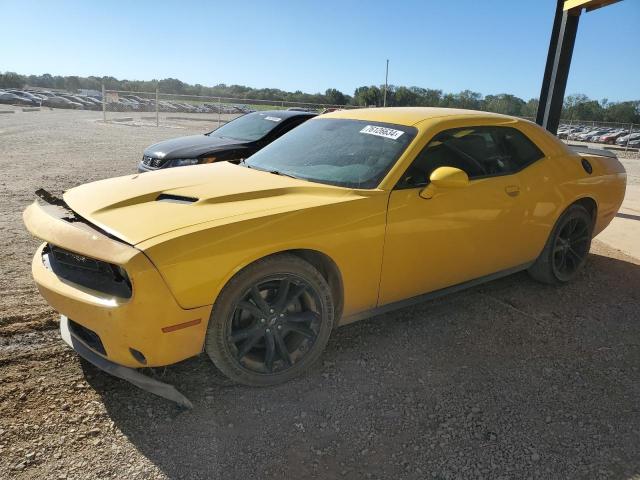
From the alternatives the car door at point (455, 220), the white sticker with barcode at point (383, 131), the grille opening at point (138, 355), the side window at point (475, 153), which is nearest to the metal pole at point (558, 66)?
the side window at point (475, 153)

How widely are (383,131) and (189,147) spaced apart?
450cm

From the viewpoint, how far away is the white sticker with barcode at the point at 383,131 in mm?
3296

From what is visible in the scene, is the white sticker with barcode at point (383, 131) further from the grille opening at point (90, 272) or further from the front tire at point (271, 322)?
the grille opening at point (90, 272)

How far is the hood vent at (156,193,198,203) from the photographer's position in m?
2.73

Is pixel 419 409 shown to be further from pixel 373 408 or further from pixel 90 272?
pixel 90 272

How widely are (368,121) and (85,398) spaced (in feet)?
8.47

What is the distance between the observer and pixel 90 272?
2.41m

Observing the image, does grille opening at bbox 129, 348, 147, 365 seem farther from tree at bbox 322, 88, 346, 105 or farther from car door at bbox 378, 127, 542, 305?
tree at bbox 322, 88, 346, 105

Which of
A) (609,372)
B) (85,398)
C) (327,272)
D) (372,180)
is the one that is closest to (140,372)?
(85,398)

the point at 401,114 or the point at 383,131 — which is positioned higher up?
the point at 401,114

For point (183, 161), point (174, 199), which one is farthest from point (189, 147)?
point (174, 199)

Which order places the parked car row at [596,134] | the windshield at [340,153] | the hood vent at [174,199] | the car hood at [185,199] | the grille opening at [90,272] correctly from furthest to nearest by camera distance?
1. the parked car row at [596,134]
2. the windshield at [340,153]
3. the hood vent at [174,199]
4. the car hood at [185,199]
5. the grille opening at [90,272]

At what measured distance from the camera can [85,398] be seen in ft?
8.26

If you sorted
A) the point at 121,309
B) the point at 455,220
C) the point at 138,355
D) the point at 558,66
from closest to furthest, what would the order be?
the point at 121,309, the point at 138,355, the point at 455,220, the point at 558,66
